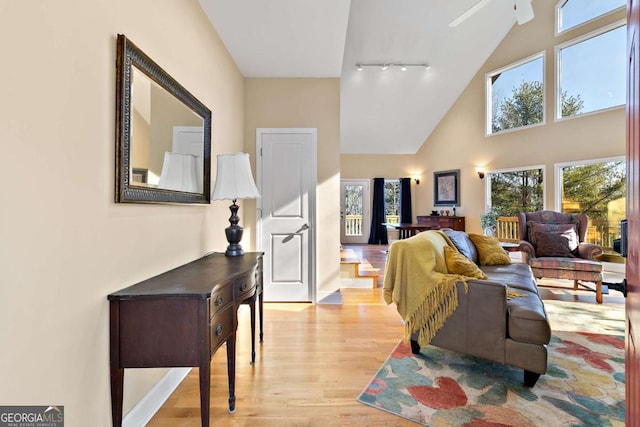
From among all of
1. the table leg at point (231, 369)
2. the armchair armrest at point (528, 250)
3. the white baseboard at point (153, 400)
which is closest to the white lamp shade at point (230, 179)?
the table leg at point (231, 369)

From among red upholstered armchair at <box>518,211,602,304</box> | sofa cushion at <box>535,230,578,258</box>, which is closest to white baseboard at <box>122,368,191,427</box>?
red upholstered armchair at <box>518,211,602,304</box>

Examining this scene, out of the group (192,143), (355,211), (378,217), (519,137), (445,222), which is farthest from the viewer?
(355,211)

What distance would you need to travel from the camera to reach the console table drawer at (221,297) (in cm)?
138

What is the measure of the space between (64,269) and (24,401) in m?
0.41

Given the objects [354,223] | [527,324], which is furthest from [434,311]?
[354,223]

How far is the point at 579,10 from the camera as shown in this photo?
196 inches

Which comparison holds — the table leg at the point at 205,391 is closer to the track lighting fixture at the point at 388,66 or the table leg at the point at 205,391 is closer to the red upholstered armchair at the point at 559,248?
the red upholstered armchair at the point at 559,248

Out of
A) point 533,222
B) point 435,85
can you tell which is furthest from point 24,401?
point 435,85

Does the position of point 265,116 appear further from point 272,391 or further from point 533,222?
point 533,222

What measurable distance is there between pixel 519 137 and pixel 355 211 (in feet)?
14.9

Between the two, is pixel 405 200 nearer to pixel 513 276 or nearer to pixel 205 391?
pixel 513 276

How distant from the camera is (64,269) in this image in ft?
3.52

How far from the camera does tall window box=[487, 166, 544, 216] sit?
5.61 m

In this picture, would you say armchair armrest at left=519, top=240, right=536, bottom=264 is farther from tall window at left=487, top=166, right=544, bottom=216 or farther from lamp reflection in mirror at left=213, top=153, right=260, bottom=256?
lamp reflection in mirror at left=213, top=153, right=260, bottom=256
